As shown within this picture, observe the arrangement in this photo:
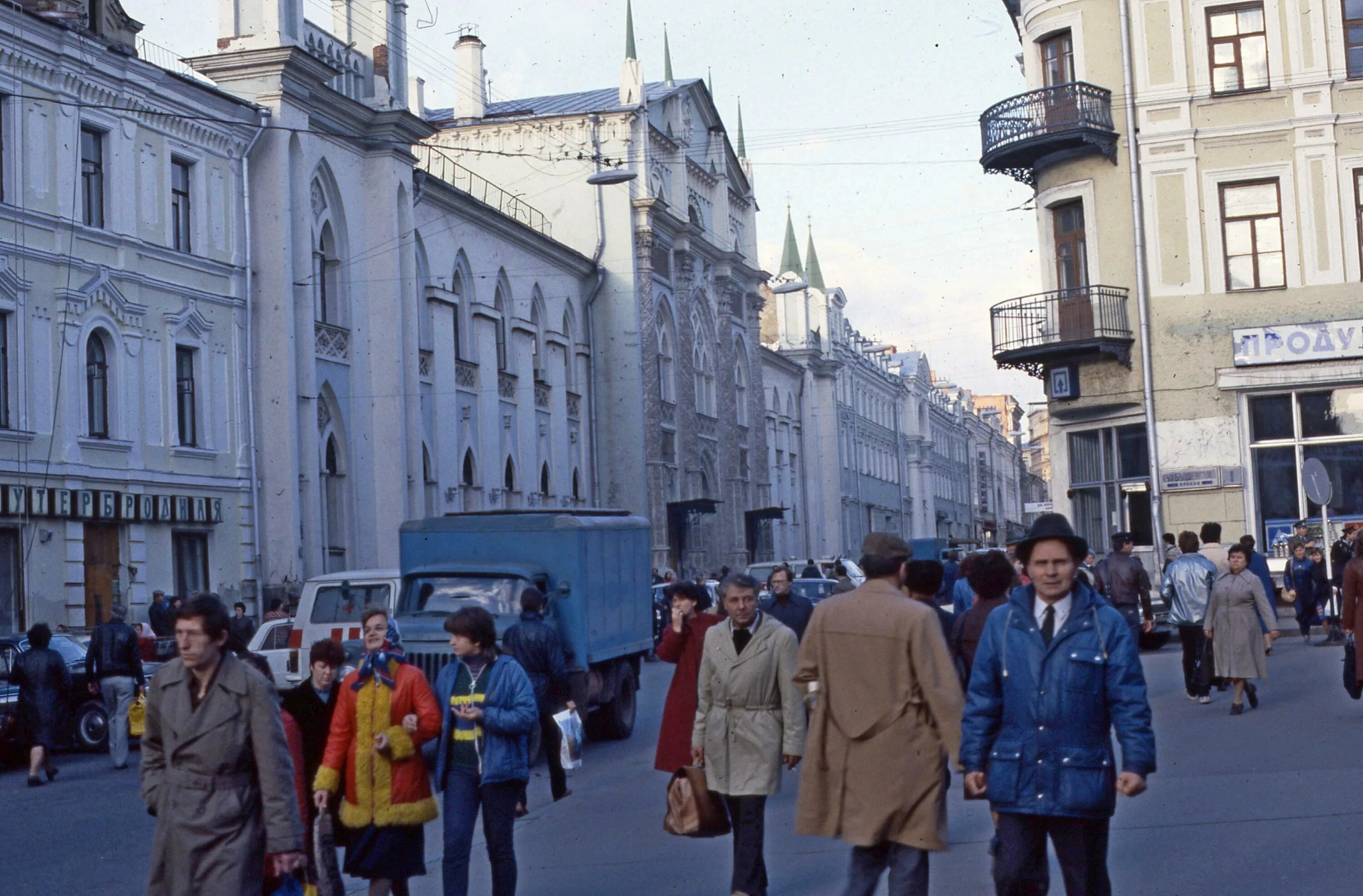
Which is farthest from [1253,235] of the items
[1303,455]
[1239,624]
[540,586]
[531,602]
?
[531,602]

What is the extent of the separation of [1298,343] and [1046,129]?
574 centimetres

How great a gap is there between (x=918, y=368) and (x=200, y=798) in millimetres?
106548

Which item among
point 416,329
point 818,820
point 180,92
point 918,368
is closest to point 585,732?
point 818,820

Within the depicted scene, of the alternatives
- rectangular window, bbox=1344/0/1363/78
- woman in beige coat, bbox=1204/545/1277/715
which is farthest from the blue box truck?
rectangular window, bbox=1344/0/1363/78

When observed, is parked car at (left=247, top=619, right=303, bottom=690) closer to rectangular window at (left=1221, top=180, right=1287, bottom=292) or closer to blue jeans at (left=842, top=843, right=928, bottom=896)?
blue jeans at (left=842, top=843, right=928, bottom=896)

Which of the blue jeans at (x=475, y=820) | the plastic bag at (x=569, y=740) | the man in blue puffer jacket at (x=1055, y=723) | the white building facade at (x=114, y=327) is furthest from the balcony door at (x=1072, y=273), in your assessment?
the man in blue puffer jacket at (x=1055, y=723)

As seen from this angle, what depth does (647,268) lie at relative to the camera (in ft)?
181

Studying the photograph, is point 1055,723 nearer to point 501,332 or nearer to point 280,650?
point 280,650

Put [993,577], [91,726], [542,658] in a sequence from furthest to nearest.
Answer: [91,726] < [542,658] < [993,577]

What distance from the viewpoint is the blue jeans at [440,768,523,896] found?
8367mm

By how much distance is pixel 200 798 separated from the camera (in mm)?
6086

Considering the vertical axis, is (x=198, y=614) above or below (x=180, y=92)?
below

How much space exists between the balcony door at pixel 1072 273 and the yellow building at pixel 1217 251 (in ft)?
0.18

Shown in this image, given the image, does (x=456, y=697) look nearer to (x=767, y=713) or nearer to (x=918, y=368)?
(x=767, y=713)
